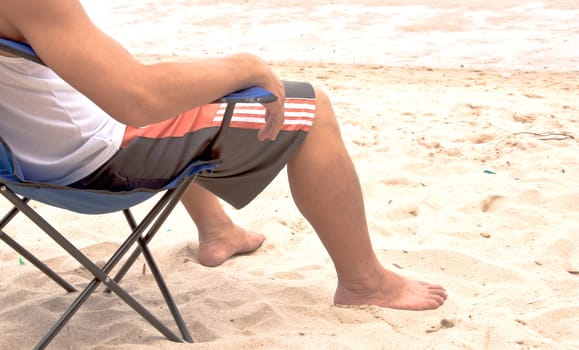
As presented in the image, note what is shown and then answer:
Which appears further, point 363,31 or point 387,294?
point 363,31

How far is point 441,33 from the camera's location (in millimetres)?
9164

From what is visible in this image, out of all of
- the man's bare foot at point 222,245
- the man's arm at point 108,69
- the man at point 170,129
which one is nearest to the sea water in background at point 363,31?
the man's bare foot at point 222,245

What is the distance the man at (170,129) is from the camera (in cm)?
184

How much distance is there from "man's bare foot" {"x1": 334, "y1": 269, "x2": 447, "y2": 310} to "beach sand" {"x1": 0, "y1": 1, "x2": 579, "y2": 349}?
1.4 inches

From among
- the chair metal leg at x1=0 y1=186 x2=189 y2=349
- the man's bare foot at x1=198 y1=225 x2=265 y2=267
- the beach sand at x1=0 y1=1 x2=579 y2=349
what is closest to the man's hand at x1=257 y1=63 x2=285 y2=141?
the chair metal leg at x1=0 y1=186 x2=189 y2=349

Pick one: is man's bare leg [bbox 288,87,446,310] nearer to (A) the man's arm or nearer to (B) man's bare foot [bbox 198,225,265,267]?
(A) the man's arm

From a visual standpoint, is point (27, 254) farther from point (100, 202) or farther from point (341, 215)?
point (341, 215)

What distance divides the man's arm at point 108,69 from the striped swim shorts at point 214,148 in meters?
0.25

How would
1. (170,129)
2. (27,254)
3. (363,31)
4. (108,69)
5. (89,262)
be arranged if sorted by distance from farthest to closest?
1. (363,31)
2. (27,254)
3. (170,129)
4. (89,262)
5. (108,69)

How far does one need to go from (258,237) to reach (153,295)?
0.57 meters

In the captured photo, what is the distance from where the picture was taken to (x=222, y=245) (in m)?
3.16

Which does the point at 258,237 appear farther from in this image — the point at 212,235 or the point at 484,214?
the point at 484,214

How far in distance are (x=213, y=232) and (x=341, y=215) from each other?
824mm

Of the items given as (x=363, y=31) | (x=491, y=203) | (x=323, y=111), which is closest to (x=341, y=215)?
(x=323, y=111)
